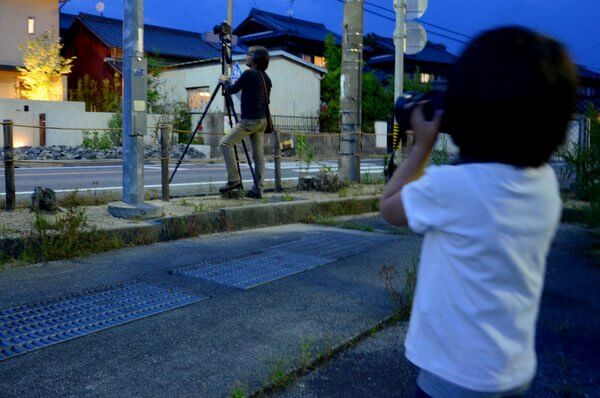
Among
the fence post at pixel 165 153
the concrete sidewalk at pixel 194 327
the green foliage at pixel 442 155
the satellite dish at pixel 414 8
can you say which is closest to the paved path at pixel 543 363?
the concrete sidewalk at pixel 194 327

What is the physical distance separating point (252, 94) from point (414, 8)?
5.01m

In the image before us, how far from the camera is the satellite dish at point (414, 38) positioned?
38.4 feet

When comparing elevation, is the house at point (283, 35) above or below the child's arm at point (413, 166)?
above

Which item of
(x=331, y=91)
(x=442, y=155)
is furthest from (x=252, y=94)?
(x=331, y=91)

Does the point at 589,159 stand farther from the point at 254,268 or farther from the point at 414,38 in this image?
the point at 414,38

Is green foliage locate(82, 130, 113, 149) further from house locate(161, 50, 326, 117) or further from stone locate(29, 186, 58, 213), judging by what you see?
stone locate(29, 186, 58, 213)

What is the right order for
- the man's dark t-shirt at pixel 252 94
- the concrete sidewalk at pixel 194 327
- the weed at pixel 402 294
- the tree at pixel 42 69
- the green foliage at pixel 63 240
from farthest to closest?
the tree at pixel 42 69 < the man's dark t-shirt at pixel 252 94 < the green foliage at pixel 63 240 < the weed at pixel 402 294 < the concrete sidewalk at pixel 194 327

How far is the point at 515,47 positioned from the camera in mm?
1477

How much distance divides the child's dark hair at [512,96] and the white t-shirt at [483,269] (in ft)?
0.18

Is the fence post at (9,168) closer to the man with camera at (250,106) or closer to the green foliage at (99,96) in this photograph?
the man with camera at (250,106)

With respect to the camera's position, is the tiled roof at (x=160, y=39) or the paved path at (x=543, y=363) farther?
the tiled roof at (x=160, y=39)

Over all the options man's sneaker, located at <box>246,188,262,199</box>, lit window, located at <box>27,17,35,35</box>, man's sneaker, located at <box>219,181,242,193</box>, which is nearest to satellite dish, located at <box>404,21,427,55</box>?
man's sneaker, located at <box>246,188,262,199</box>

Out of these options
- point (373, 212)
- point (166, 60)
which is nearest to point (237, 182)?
point (373, 212)

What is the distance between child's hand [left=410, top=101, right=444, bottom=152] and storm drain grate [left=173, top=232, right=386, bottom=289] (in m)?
3.26
